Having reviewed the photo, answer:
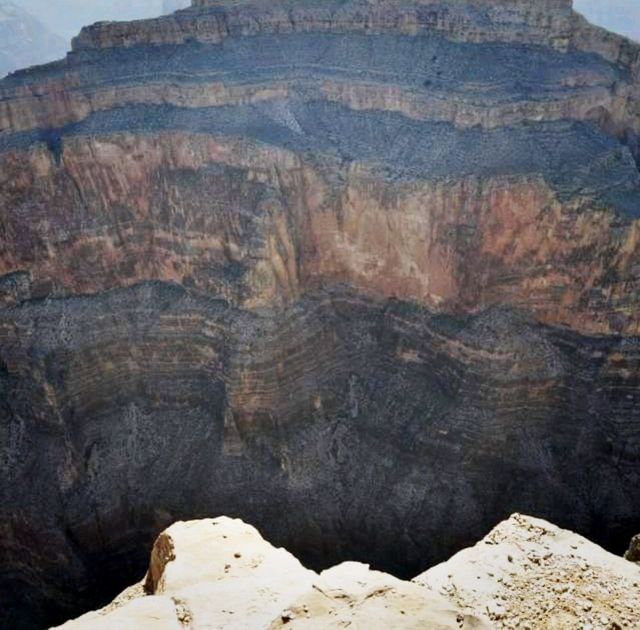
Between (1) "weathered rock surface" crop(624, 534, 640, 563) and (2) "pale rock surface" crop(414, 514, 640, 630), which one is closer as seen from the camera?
(2) "pale rock surface" crop(414, 514, 640, 630)

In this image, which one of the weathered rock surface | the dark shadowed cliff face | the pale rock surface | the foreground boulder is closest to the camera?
the foreground boulder

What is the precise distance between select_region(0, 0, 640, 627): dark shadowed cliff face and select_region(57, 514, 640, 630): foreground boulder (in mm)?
9286

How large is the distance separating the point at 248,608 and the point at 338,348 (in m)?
16.8

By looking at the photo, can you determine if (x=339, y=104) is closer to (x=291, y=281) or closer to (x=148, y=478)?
(x=291, y=281)

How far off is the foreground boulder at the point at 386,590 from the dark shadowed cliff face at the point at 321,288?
9286 mm

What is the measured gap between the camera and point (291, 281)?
2923cm

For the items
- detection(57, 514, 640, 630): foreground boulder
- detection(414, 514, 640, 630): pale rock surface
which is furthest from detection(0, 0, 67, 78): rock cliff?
detection(414, 514, 640, 630): pale rock surface

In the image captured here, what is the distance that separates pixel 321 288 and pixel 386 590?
18.1 meters

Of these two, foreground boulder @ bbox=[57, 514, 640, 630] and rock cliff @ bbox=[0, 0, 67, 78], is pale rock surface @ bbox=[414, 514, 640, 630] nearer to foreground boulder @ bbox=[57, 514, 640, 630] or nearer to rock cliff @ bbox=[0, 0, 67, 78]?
foreground boulder @ bbox=[57, 514, 640, 630]

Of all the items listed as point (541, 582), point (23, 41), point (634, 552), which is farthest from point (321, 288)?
point (23, 41)

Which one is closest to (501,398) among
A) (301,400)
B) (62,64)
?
(301,400)

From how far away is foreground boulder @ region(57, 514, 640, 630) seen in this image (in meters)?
13.1

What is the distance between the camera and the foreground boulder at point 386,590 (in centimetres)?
1309

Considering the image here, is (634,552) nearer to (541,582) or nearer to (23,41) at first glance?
(541,582)
